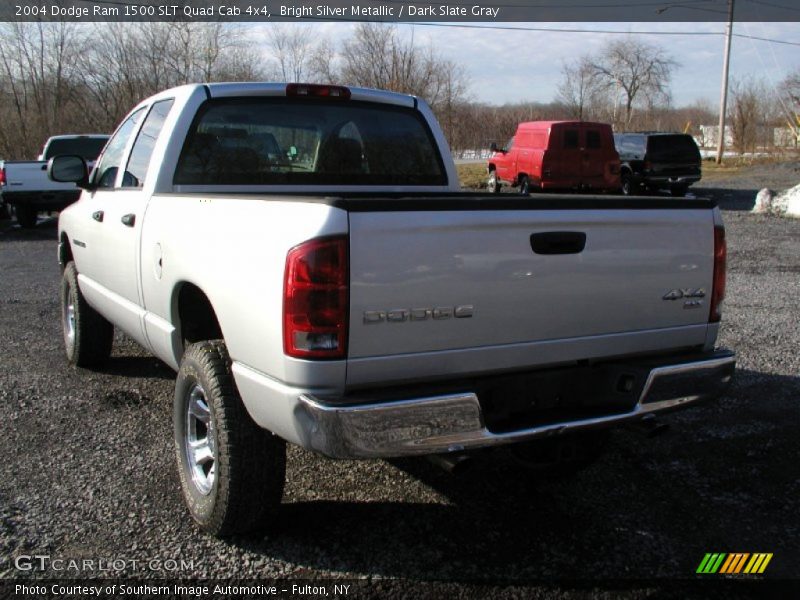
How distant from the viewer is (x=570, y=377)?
305 cm

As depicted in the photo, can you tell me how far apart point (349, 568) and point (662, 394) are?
57.8 inches

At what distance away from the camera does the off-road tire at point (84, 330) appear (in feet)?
18.1

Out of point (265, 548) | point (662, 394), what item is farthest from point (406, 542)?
point (662, 394)

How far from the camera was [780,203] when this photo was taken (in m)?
17.7

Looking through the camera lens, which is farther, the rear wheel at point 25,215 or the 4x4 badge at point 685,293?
the rear wheel at point 25,215

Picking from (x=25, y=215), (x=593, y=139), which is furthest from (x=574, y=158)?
(x=25, y=215)

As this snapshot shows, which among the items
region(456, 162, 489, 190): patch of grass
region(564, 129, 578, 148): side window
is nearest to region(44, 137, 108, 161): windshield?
region(564, 129, 578, 148): side window

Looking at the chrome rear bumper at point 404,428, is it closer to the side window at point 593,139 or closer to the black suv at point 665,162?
the side window at point 593,139

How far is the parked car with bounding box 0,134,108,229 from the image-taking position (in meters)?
15.3

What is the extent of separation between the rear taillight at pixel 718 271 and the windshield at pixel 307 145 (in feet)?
6.59

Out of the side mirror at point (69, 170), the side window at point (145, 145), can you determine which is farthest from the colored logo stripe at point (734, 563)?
the side mirror at point (69, 170)

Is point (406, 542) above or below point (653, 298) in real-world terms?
below

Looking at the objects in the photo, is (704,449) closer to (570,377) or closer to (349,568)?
(570,377)

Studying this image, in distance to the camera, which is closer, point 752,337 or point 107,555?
point 107,555
